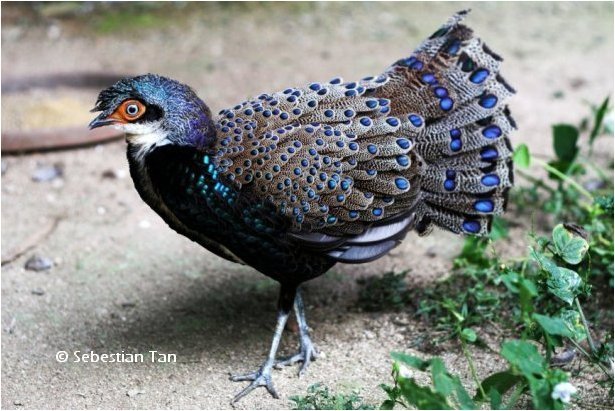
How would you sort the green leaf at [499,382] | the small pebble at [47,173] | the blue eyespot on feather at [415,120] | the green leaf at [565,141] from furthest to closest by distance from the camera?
the small pebble at [47,173]
the green leaf at [565,141]
the blue eyespot on feather at [415,120]
the green leaf at [499,382]

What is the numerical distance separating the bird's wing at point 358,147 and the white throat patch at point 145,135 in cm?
26

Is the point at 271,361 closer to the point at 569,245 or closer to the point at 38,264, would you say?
the point at 569,245

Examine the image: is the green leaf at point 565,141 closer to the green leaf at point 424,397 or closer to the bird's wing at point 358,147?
the bird's wing at point 358,147

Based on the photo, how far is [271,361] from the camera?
393 centimetres

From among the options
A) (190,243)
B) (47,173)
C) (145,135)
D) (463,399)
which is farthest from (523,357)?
(47,173)

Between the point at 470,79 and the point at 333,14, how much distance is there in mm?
5209

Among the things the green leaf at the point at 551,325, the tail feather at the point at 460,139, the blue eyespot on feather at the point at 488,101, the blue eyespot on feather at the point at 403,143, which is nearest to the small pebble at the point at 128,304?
the tail feather at the point at 460,139

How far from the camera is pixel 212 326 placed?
14.3 feet

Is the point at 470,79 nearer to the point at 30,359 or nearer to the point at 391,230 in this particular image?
the point at 391,230

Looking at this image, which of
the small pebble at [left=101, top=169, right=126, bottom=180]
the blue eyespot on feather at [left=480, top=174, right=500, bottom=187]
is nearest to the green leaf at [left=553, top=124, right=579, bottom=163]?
the blue eyespot on feather at [left=480, top=174, right=500, bottom=187]

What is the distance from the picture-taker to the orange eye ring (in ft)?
11.6

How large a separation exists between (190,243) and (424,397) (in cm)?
260

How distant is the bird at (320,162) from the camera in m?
3.59

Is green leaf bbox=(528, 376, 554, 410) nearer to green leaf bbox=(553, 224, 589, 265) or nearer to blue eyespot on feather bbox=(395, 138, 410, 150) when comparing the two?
green leaf bbox=(553, 224, 589, 265)
